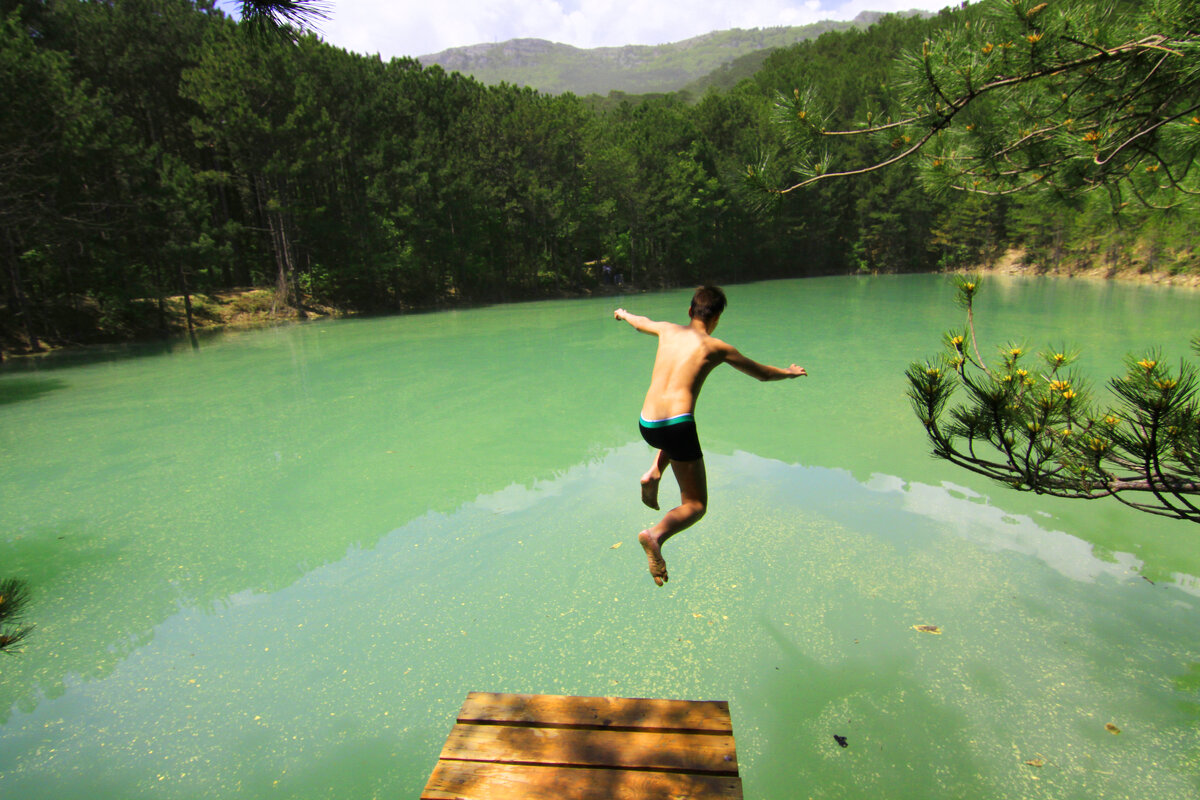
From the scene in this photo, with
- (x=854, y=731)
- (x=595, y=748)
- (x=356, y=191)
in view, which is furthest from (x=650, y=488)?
(x=356, y=191)

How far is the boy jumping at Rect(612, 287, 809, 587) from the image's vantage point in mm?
2396

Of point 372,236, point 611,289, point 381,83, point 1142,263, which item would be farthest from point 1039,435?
point 1142,263

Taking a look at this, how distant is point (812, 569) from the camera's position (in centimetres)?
417

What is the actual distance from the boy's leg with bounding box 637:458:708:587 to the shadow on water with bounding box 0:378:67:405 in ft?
39.4

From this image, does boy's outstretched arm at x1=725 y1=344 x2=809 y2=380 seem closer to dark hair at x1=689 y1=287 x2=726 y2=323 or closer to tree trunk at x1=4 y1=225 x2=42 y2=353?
dark hair at x1=689 y1=287 x2=726 y2=323

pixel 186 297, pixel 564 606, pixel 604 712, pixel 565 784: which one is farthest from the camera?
pixel 186 297

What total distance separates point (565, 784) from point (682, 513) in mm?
1041

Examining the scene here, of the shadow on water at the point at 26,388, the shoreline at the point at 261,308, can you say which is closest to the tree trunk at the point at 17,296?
the shoreline at the point at 261,308

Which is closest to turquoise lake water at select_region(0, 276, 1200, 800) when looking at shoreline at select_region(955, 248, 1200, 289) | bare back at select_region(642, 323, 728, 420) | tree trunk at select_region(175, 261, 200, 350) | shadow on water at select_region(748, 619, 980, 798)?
shadow on water at select_region(748, 619, 980, 798)

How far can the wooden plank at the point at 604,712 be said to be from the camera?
6.68 ft

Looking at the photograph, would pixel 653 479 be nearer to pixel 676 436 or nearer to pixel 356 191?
pixel 676 436

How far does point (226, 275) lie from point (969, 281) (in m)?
24.1

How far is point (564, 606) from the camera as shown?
3.83 meters

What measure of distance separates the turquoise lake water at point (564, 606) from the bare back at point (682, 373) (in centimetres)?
150
